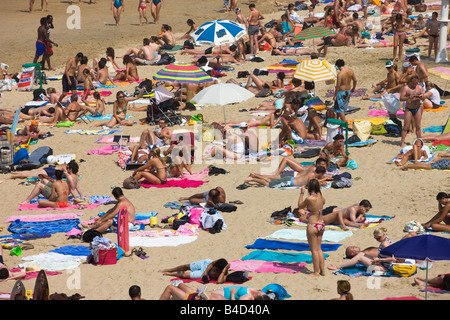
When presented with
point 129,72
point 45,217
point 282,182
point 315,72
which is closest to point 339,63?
point 315,72

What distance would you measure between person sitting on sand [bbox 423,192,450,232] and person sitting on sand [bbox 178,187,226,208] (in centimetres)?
354

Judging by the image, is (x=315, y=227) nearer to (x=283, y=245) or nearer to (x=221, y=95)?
(x=283, y=245)

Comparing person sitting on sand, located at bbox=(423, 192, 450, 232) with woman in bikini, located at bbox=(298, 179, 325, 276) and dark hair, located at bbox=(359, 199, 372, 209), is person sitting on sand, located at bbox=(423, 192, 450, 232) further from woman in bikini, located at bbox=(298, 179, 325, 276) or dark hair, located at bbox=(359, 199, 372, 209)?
woman in bikini, located at bbox=(298, 179, 325, 276)

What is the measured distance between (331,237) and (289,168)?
140 inches

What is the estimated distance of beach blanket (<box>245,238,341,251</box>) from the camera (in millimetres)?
11359

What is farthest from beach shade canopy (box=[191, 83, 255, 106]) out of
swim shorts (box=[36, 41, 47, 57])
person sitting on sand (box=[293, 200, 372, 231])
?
swim shorts (box=[36, 41, 47, 57])

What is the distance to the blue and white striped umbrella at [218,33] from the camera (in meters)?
21.3

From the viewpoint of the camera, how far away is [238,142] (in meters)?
16.1

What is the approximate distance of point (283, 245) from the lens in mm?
11586

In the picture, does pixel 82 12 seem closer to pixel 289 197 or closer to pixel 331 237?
pixel 289 197

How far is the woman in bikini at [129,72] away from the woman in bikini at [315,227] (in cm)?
1232

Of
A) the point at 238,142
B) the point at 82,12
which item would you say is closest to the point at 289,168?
the point at 238,142

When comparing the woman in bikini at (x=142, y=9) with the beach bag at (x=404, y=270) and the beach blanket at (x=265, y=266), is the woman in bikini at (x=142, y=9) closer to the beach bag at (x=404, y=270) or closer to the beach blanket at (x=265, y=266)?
the beach blanket at (x=265, y=266)

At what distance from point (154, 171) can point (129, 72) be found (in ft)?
24.1
